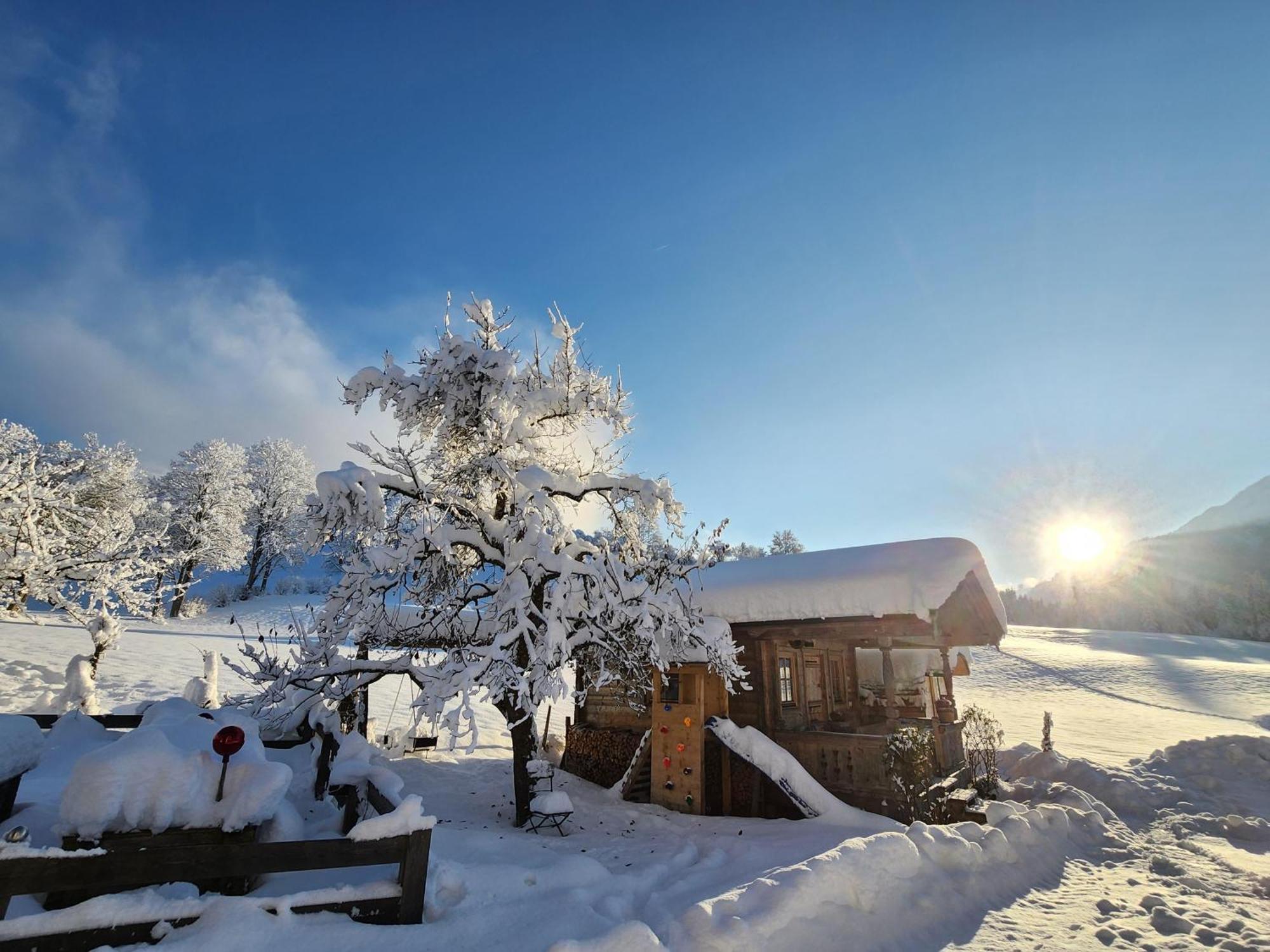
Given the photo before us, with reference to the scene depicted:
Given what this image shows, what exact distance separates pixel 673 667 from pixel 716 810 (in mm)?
2971

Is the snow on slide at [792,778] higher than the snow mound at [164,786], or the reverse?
the snow mound at [164,786]

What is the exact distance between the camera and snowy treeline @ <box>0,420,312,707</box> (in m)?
13.3

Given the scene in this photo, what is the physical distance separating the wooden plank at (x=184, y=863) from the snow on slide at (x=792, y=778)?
8.53m

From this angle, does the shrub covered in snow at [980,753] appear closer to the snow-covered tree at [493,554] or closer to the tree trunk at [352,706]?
the snow-covered tree at [493,554]

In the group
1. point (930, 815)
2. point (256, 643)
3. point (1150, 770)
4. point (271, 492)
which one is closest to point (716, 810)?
point (930, 815)

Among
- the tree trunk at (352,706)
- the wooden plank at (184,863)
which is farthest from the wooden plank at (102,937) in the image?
the tree trunk at (352,706)

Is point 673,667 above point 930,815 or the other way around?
above

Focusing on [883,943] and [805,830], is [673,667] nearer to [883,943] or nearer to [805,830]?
[805,830]

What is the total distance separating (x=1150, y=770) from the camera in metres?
16.6

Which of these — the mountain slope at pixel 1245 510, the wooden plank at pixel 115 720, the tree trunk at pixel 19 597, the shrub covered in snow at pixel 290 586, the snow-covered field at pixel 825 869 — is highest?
the mountain slope at pixel 1245 510

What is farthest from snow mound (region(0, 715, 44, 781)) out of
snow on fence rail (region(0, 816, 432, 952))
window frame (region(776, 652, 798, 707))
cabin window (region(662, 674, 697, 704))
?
window frame (region(776, 652, 798, 707))

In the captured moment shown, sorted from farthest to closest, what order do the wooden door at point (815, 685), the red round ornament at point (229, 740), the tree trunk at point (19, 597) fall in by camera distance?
the wooden door at point (815, 685) → the tree trunk at point (19, 597) → the red round ornament at point (229, 740)

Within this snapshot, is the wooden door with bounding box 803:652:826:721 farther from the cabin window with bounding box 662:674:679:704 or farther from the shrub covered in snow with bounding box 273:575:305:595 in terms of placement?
the shrub covered in snow with bounding box 273:575:305:595

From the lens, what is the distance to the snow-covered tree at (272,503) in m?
39.2
